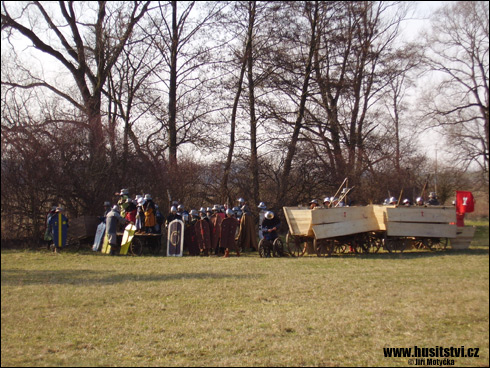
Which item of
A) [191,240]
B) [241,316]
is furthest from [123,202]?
[241,316]

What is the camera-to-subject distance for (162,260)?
16.7 meters

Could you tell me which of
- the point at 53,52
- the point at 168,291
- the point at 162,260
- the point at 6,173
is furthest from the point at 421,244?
the point at 53,52

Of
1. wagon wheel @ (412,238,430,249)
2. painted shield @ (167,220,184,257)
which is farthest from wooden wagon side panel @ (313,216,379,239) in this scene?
painted shield @ (167,220,184,257)

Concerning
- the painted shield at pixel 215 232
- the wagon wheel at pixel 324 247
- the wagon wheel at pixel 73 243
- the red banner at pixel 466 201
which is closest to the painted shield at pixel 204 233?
the painted shield at pixel 215 232

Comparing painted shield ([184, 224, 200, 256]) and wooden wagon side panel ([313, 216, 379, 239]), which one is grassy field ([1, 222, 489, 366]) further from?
painted shield ([184, 224, 200, 256])

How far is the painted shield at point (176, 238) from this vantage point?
1852cm

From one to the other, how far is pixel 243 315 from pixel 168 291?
255cm

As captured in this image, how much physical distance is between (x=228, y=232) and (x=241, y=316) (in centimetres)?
1047

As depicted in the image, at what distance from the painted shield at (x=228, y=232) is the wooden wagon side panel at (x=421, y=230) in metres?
5.13

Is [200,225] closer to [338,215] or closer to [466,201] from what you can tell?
[338,215]

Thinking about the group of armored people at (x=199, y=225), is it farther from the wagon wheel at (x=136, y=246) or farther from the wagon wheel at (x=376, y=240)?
the wagon wheel at (x=376, y=240)

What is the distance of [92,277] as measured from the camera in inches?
468

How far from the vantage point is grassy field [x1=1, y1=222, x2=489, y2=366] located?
225 inches

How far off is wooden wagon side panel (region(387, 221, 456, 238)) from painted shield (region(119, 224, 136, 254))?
28.2 ft
